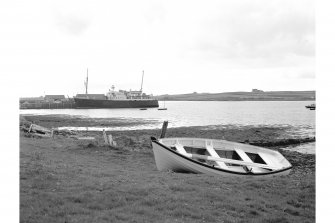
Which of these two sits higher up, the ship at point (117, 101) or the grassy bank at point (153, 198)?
the ship at point (117, 101)

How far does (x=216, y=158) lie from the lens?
13.5m

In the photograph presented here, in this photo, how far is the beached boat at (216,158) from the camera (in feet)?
40.1

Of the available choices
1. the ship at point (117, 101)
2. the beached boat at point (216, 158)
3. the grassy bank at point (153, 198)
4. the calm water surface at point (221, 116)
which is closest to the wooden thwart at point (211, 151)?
the beached boat at point (216, 158)

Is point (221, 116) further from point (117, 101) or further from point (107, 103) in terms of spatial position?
point (107, 103)

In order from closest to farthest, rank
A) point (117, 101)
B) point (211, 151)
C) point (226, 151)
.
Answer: point (211, 151) < point (226, 151) < point (117, 101)

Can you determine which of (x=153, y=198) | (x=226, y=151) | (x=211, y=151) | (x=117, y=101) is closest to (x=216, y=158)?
(x=211, y=151)

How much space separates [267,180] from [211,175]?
76.4 inches

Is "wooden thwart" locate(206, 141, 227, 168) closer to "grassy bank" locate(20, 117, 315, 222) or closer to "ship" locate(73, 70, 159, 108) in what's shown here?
"grassy bank" locate(20, 117, 315, 222)

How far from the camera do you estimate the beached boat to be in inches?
481

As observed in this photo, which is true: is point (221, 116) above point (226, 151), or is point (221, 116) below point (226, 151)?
below

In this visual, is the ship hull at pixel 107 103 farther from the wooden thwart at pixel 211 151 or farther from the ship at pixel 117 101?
the wooden thwart at pixel 211 151

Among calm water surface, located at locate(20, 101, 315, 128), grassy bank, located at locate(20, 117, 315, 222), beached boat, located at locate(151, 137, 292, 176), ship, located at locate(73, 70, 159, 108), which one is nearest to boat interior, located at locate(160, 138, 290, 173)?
beached boat, located at locate(151, 137, 292, 176)
